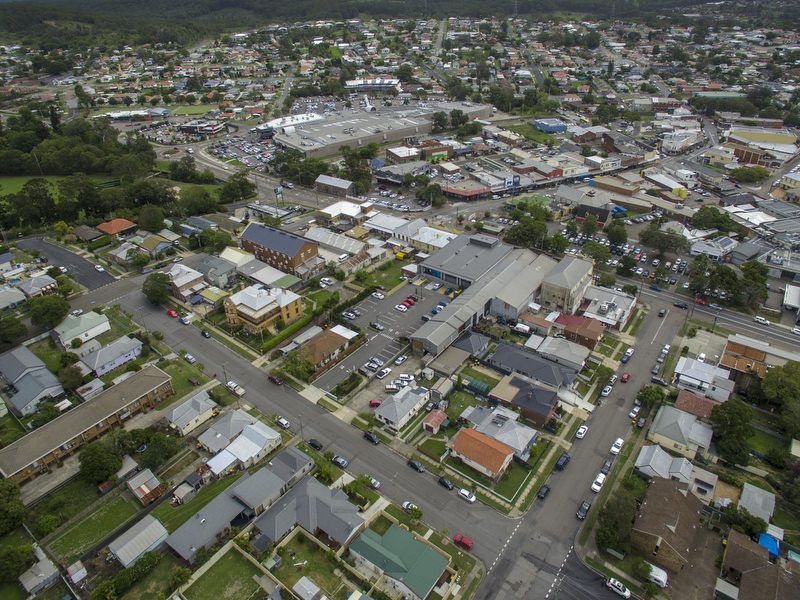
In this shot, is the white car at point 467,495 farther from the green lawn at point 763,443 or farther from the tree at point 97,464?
the tree at point 97,464

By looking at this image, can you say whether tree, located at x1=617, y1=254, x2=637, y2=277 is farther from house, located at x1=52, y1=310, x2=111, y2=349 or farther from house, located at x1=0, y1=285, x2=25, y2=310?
house, located at x1=0, y1=285, x2=25, y2=310

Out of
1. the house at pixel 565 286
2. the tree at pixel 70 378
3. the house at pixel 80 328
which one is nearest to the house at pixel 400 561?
the tree at pixel 70 378

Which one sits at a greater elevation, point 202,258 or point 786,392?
point 786,392

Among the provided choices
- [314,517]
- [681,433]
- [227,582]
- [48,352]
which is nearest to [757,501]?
[681,433]

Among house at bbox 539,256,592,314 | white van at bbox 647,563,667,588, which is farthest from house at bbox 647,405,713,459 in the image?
house at bbox 539,256,592,314

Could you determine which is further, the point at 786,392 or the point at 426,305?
the point at 426,305

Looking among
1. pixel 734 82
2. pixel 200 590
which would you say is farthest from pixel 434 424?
pixel 734 82

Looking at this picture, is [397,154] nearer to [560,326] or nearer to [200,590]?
[560,326]
